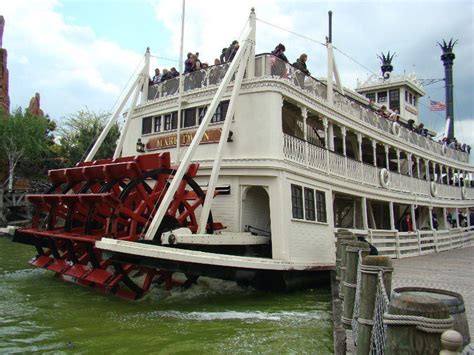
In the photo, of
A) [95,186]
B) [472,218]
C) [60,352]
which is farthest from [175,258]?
[472,218]

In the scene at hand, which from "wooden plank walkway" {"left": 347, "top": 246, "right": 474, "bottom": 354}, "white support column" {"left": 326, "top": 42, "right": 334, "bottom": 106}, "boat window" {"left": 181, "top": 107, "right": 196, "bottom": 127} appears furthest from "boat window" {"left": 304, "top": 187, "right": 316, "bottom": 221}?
"boat window" {"left": 181, "top": 107, "right": 196, "bottom": 127}

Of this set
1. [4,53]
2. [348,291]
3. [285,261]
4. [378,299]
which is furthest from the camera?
[4,53]

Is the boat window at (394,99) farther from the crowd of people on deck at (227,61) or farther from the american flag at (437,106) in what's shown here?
the crowd of people on deck at (227,61)

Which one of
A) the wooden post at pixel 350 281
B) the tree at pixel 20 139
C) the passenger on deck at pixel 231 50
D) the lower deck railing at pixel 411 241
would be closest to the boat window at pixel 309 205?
the lower deck railing at pixel 411 241

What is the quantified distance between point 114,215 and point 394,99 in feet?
55.6

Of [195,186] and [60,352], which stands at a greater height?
[195,186]

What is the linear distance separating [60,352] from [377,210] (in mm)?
→ 14458

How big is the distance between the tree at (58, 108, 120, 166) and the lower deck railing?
71.8ft

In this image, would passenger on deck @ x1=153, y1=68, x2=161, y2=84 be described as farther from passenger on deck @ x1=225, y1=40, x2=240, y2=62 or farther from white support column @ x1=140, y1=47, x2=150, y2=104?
passenger on deck @ x1=225, y1=40, x2=240, y2=62

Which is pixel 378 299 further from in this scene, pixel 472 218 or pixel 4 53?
pixel 4 53

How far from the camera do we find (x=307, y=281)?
360 inches

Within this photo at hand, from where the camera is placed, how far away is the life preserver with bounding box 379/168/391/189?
13203mm

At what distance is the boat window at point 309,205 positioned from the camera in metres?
9.55

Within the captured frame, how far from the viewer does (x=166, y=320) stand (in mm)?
6504
